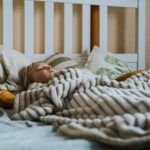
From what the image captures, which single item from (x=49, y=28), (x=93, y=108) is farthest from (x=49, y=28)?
(x=93, y=108)

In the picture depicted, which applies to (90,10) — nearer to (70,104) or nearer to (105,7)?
(105,7)

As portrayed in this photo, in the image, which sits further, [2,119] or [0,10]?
[0,10]

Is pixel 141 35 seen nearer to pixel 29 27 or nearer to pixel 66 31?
pixel 66 31

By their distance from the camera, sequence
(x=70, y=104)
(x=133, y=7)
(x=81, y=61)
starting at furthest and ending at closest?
(x=133, y=7), (x=81, y=61), (x=70, y=104)

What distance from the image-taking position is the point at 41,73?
136 centimetres

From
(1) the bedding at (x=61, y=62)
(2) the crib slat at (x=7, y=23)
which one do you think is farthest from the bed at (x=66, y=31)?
(1) the bedding at (x=61, y=62)

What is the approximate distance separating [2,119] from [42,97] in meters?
0.13

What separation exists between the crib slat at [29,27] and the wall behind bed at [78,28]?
0.06 metres

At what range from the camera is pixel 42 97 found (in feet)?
3.27

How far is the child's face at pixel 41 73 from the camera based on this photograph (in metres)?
1.36

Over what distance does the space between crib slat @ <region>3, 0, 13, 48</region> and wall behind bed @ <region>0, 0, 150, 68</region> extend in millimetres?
72

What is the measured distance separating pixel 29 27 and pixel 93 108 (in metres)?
1.08

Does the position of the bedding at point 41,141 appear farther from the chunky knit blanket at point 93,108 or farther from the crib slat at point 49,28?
the crib slat at point 49,28

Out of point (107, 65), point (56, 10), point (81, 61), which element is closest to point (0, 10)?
point (56, 10)
